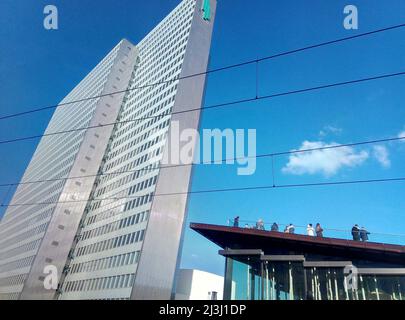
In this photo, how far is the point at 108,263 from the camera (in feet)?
187

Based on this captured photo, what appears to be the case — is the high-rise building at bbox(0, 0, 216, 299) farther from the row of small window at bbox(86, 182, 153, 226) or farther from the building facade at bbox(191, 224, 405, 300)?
the building facade at bbox(191, 224, 405, 300)

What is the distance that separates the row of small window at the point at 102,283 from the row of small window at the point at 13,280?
2131 cm

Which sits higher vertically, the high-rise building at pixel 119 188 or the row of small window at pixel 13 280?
the high-rise building at pixel 119 188

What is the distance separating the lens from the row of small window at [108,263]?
5151 cm

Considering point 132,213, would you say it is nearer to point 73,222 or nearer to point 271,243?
point 73,222

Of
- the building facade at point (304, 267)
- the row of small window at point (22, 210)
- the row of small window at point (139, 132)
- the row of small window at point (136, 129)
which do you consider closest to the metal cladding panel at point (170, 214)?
the row of small window at point (139, 132)

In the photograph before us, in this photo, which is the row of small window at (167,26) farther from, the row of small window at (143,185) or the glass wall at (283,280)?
the glass wall at (283,280)

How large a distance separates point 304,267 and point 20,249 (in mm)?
98932

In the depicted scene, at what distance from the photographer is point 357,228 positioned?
52.5 feet

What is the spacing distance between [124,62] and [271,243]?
91125 mm

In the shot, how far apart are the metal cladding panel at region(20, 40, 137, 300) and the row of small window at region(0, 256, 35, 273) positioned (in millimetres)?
10395

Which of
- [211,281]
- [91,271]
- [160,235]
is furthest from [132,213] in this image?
[211,281]

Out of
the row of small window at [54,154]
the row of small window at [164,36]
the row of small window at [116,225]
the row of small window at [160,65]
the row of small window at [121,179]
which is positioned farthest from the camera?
the row of small window at [54,154]

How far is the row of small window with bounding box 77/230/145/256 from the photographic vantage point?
5356cm
